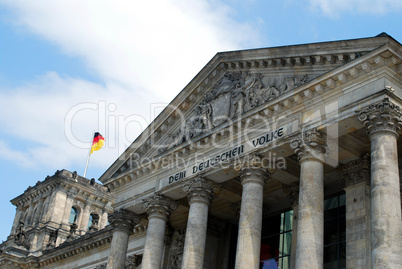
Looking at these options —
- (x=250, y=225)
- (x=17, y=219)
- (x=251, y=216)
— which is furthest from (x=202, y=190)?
(x=17, y=219)

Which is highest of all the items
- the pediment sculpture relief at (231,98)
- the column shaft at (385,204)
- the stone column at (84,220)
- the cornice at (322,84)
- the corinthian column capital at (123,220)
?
the stone column at (84,220)

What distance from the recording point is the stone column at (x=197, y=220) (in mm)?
25641

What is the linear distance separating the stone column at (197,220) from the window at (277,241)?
4.26m

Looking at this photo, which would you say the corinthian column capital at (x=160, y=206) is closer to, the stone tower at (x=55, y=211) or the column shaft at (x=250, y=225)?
the column shaft at (x=250, y=225)

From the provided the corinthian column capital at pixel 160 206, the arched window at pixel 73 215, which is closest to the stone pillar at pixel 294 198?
the corinthian column capital at pixel 160 206

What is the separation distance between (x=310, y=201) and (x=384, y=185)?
3.12m

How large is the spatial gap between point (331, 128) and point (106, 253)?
941 inches

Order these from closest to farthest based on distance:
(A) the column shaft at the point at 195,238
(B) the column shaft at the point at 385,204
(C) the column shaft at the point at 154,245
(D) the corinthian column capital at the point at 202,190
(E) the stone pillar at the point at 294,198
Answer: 1. (B) the column shaft at the point at 385,204
2. (A) the column shaft at the point at 195,238
3. (E) the stone pillar at the point at 294,198
4. (D) the corinthian column capital at the point at 202,190
5. (C) the column shaft at the point at 154,245

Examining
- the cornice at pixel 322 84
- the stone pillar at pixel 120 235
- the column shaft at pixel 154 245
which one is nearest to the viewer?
the cornice at pixel 322 84

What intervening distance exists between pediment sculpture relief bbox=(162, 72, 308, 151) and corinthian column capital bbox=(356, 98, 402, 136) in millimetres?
4328

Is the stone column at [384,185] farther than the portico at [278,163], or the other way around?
the portico at [278,163]

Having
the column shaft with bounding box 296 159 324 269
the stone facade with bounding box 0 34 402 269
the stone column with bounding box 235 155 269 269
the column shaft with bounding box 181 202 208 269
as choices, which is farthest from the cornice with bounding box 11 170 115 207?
the column shaft with bounding box 296 159 324 269

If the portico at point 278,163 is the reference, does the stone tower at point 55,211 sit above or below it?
above

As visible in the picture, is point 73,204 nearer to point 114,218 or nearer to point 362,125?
point 114,218
